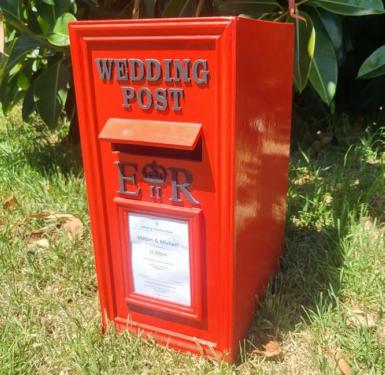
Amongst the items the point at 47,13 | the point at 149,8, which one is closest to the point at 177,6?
the point at 149,8

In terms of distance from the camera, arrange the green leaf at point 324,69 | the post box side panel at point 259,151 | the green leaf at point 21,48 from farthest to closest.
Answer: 1. the green leaf at point 21,48
2. the green leaf at point 324,69
3. the post box side panel at point 259,151

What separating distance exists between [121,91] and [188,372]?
898 mm

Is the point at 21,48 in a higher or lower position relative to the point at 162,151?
higher

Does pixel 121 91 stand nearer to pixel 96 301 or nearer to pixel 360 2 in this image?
pixel 96 301

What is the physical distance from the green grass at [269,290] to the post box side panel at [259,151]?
15 cm

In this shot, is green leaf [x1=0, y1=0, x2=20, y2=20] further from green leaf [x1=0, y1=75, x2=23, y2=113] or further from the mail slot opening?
the mail slot opening

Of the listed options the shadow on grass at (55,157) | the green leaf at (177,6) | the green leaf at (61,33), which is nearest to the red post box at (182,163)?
the green leaf at (177,6)

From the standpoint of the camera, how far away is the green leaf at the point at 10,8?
2320 mm

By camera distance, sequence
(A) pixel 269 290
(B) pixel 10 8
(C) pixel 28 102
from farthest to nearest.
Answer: (C) pixel 28 102 < (B) pixel 10 8 < (A) pixel 269 290

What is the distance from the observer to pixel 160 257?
1.60 meters

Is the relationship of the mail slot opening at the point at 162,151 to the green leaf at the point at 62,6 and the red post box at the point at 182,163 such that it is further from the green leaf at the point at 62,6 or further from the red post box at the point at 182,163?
the green leaf at the point at 62,6

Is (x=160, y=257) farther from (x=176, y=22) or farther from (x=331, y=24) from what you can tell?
(x=331, y=24)

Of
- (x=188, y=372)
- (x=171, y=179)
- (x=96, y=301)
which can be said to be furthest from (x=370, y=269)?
(x=96, y=301)

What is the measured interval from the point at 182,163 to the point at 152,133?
13cm
